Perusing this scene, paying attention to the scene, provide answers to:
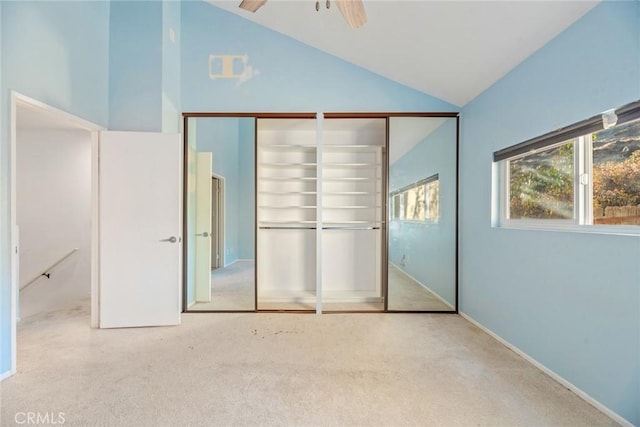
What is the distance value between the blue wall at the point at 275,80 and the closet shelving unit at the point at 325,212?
1.82 feet

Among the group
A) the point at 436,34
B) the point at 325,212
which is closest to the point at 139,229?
the point at 325,212

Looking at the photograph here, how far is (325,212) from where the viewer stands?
4.23 meters

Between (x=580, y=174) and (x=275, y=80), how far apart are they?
115 inches

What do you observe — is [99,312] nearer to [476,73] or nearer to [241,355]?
[241,355]

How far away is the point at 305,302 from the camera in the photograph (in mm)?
3879

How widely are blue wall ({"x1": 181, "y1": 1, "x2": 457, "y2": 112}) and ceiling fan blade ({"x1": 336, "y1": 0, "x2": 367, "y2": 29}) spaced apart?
5.09ft

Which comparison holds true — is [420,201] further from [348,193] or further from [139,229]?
[139,229]

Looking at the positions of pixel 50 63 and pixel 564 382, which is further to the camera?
pixel 50 63

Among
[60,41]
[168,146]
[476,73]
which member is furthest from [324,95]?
[60,41]

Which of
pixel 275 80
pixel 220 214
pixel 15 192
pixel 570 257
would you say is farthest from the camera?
pixel 220 214

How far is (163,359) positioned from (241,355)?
0.59 meters

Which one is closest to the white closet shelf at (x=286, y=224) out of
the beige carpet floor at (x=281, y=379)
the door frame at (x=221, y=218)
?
the door frame at (x=221, y=218)

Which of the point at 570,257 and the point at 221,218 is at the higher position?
the point at 221,218

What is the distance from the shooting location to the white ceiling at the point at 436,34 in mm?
2111
